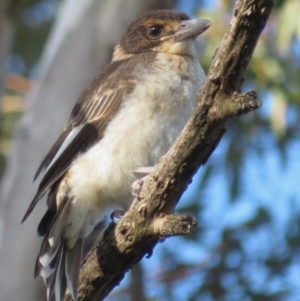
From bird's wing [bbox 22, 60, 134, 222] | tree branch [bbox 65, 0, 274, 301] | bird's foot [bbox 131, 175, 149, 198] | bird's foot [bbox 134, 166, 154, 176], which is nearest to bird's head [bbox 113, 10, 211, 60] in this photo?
bird's wing [bbox 22, 60, 134, 222]

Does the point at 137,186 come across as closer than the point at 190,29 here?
Yes

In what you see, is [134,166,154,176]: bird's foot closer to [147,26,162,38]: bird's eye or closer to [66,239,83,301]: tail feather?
[66,239,83,301]: tail feather

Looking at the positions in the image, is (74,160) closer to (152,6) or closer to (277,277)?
(152,6)

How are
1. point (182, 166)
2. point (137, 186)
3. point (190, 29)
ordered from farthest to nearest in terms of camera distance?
point (190, 29) < point (137, 186) < point (182, 166)

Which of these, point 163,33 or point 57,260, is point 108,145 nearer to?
point 57,260

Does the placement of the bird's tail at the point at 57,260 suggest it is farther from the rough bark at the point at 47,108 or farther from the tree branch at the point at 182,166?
the rough bark at the point at 47,108

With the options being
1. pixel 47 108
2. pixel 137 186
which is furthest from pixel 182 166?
pixel 47 108

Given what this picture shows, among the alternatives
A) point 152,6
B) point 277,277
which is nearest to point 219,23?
point 152,6

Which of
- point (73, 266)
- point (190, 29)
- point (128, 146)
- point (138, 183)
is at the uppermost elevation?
point (190, 29)
